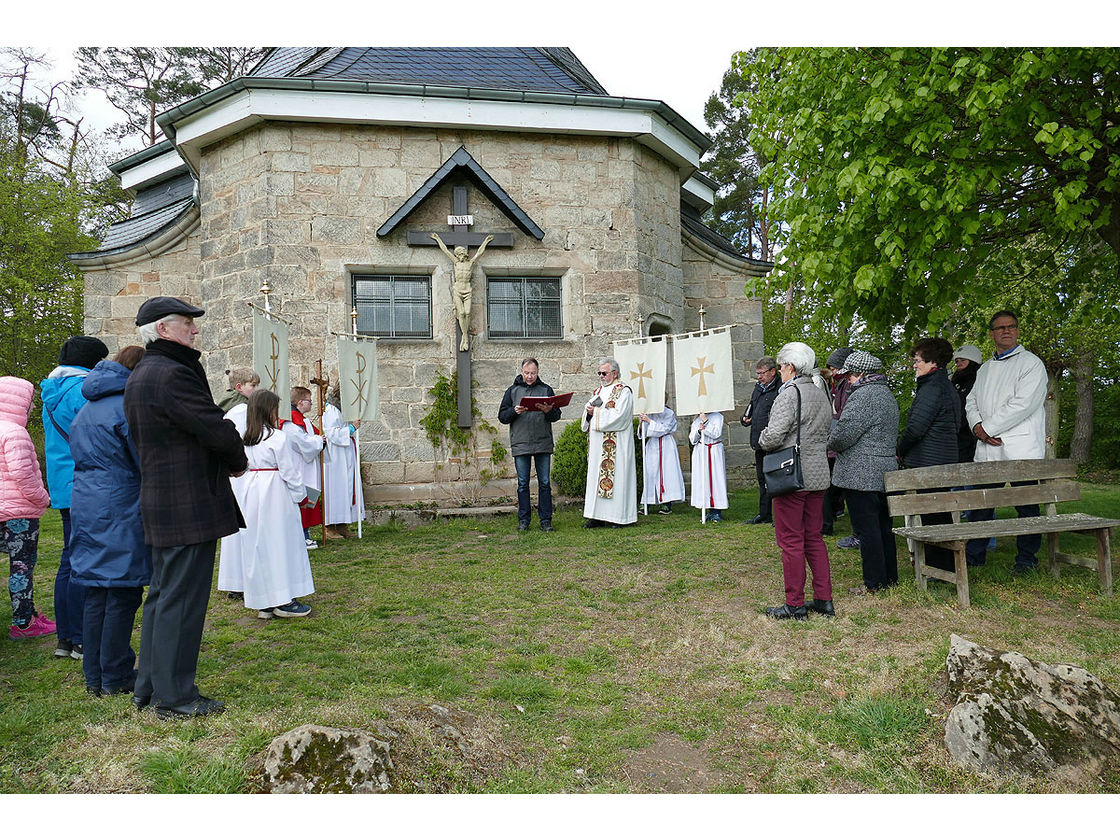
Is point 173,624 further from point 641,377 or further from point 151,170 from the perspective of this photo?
point 151,170

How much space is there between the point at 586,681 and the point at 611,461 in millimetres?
5240

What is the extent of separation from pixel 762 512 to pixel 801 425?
448 centimetres

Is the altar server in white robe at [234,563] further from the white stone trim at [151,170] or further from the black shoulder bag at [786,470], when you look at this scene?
the white stone trim at [151,170]

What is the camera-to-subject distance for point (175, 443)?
12.2 feet

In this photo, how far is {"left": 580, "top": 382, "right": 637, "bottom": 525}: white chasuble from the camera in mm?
9414

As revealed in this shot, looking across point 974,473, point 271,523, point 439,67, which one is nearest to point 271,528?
point 271,523

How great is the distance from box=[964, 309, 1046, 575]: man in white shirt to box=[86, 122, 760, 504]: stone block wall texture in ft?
17.6

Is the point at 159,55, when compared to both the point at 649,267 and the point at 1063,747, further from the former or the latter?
the point at 1063,747

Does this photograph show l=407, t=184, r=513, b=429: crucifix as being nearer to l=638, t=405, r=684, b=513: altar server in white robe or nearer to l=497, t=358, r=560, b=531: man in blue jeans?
l=497, t=358, r=560, b=531: man in blue jeans

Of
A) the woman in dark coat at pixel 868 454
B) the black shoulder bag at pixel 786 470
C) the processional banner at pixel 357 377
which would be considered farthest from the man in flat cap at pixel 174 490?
the processional banner at pixel 357 377

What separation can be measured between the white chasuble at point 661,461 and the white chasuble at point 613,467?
100cm

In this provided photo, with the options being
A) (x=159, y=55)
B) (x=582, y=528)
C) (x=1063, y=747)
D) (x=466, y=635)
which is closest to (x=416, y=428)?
(x=582, y=528)

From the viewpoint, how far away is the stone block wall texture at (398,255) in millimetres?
10391

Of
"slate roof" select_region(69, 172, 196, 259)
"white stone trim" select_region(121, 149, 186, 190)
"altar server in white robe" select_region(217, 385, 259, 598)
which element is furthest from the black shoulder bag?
"white stone trim" select_region(121, 149, 186, 190)
